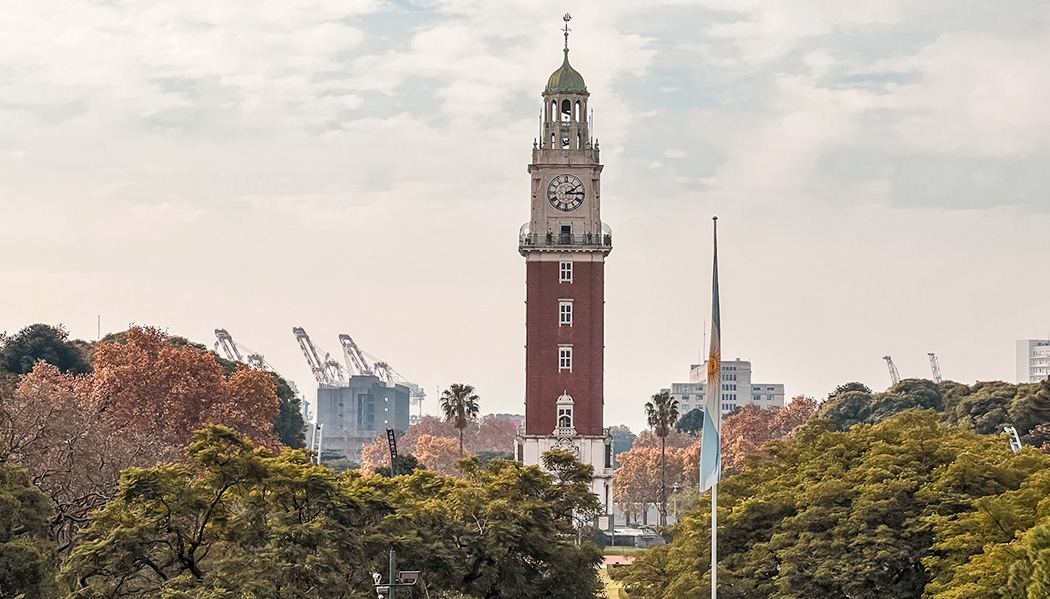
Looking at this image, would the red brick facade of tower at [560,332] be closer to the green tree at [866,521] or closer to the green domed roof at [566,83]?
the green domed roof at [566,83]

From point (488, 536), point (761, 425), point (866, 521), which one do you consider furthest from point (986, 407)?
point (488, 536)

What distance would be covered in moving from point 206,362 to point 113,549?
47.0 m

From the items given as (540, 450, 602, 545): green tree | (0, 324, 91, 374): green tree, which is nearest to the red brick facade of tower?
(0, 324, 91, 374): green tree

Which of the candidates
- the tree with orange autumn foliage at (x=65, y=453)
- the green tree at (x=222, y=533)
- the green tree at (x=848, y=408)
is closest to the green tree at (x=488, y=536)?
the green tree at (x=222, y=533)

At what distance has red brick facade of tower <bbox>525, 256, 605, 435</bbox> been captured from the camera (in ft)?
320

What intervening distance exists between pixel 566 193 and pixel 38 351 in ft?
111

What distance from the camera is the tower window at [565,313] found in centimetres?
9781

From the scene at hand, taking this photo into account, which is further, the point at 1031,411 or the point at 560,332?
the point at 560,332

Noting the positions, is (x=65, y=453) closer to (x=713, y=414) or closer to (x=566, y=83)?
(x=713, y=414)

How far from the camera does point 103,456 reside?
52594 millimetres

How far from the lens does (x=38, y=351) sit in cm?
10406

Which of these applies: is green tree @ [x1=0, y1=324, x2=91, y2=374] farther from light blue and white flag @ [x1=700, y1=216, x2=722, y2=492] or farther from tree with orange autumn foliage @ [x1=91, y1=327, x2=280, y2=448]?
light blue and white flag @ [x1=700, y1=216, x2=722, y2=492]

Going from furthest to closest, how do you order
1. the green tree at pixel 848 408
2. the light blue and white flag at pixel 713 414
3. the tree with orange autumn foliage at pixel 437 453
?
the tree with orange autumn foliage at pixel 437 453, the green tree at pixel 848 408, the light blue and white flag at pixel 713 414

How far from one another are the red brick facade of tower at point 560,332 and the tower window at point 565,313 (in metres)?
0.11
